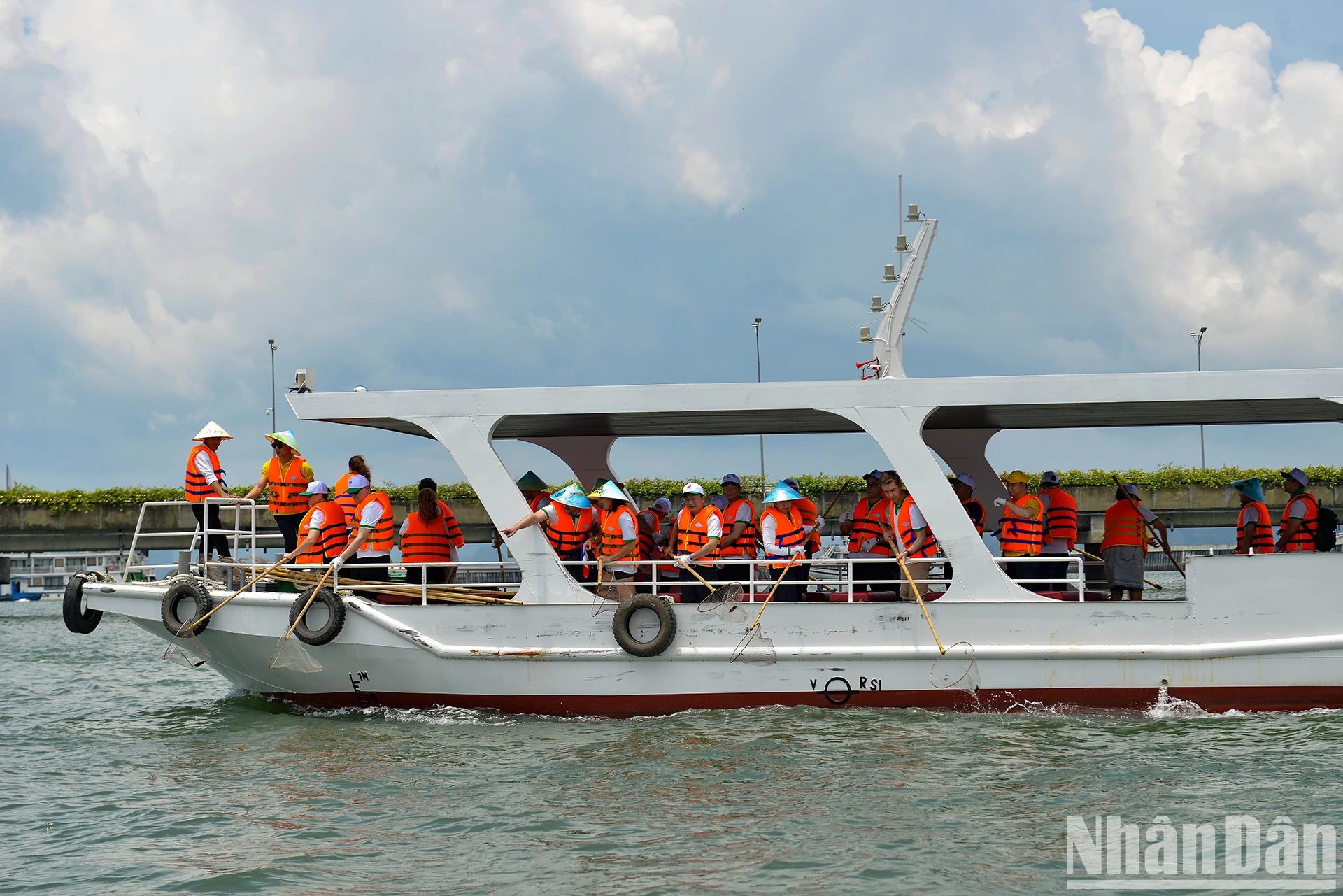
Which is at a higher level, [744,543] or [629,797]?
[744,543]

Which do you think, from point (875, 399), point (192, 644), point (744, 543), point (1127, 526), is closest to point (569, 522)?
point (744, 543)

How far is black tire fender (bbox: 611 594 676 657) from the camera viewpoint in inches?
331

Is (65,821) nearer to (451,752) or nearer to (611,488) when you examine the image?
(451,752)

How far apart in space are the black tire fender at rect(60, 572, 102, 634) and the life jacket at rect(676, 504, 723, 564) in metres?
5.10

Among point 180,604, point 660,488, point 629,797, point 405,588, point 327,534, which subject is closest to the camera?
point 629,797

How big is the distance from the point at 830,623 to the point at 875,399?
6.03 feet

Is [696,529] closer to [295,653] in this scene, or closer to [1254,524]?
[295,653]

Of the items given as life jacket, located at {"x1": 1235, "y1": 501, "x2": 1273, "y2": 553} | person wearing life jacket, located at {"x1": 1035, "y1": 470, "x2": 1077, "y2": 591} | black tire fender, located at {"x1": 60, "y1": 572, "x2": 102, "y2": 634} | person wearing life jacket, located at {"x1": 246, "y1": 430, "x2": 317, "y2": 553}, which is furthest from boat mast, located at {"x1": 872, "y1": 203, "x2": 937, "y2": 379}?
black tire fender, located at {"x1": 60, "y1": 572, "x2": 102, "y2": 634}

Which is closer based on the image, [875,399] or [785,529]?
[875,399]

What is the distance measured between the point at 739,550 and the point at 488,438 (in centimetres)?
237

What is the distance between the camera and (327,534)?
9531 mm

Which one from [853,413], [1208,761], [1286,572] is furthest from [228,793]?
[1286,572]

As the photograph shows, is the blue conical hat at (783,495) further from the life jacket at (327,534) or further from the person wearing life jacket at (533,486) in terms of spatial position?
the life jacket at (327,534)

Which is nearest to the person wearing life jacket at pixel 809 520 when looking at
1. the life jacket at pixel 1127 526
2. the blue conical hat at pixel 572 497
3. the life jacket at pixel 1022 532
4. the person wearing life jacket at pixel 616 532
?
the person wearing life jacket at pixel 616 532
